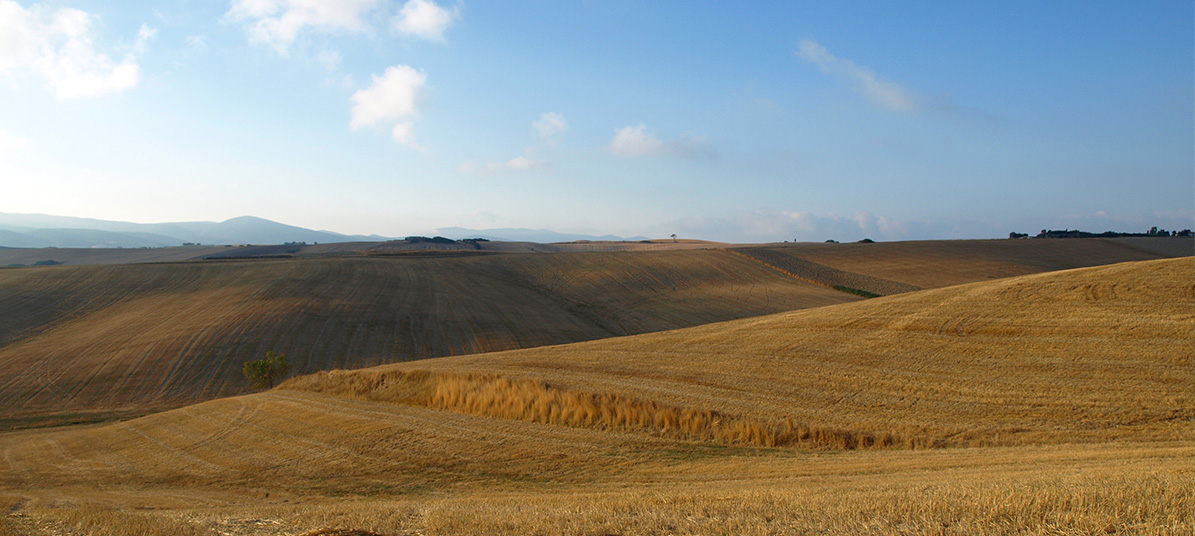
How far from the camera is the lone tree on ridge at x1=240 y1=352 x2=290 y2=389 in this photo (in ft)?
92.9

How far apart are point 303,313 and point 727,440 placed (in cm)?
3504

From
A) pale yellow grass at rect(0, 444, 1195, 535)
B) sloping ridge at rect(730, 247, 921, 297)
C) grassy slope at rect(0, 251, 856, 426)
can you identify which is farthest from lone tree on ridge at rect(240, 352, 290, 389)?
sloping ridge at rect(730, 247, 921, 297)

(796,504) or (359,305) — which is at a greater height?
(796,504)

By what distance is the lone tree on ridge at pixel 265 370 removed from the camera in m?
28.3

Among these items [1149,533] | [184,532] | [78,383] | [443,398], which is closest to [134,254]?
[78,383]

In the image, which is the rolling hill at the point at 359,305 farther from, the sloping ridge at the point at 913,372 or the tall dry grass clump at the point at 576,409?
the tall dry grass clump at the point at 576,409

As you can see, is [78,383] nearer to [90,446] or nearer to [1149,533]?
[90,446]

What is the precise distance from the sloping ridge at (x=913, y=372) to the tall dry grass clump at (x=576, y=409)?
6cm

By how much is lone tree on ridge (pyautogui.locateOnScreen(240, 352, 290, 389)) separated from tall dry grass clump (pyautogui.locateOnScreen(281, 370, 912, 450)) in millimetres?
8197

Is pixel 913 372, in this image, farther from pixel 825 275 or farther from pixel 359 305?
pixel 825 275

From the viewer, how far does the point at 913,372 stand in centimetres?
1670

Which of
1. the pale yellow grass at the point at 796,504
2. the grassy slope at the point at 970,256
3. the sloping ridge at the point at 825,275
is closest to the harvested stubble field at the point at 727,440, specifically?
the pale yellow grass at the point at 796,504

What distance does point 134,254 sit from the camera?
4190 inches

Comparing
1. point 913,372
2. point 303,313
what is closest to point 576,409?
point 913,372
